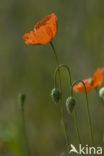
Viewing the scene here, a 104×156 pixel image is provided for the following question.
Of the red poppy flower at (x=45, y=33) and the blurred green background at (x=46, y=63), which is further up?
the blurred green background at (x=46, y=63)

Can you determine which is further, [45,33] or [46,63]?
[46,63]

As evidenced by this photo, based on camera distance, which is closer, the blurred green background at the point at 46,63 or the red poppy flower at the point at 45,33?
the red poppy flower at the point at 45,33

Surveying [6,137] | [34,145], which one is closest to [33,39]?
[6,137]

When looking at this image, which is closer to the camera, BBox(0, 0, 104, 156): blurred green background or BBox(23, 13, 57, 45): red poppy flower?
BBox(23, 13, 57, 45): red poppy flower

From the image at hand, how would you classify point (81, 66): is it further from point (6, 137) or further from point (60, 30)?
point (6, 137)

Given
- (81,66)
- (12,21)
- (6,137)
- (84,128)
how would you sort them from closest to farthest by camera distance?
(6,137), (84,128), (81,66), (12,21)

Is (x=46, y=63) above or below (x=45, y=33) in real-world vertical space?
above

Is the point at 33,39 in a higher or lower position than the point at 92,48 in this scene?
lower

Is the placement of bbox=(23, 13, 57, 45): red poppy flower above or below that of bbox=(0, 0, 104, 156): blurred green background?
below
